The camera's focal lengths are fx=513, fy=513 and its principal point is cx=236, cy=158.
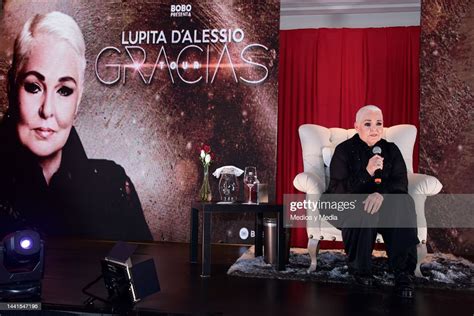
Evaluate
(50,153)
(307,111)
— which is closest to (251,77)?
(307,111)

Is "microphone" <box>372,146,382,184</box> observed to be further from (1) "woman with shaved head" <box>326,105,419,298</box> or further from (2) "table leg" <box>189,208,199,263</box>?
(2) "table leg" <box>189,208,199,263</box>

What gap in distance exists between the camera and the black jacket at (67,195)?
488cm

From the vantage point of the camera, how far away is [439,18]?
14.5 ft

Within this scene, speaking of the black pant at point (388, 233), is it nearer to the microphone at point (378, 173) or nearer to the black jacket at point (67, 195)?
the microphone at point (378, 173)

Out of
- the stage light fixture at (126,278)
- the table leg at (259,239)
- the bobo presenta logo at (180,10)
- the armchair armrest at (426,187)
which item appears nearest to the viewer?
the stage light fixture at (126,278)

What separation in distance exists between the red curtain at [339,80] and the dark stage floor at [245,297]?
2037 mm

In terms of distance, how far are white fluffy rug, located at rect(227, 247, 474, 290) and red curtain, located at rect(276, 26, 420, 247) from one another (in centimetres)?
123

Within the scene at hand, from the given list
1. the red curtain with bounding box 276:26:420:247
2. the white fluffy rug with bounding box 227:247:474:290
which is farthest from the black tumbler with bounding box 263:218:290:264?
the red curtain with bounding box 276:26:420:247

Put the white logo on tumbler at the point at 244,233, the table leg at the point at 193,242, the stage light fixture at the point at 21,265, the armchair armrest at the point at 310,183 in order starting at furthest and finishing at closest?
the white logo on tumbler at the point at 244,233
the table leg at the point at 193,242
the armchair armrest at the point at 310,183
the stage light fixture at the point at 21,265

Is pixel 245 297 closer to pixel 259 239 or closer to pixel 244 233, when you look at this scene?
pixel 259 239

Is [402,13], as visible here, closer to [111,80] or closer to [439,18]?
[439,18]

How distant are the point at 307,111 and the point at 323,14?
1.02 meters

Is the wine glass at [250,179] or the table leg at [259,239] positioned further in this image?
the table leg at [259,239]

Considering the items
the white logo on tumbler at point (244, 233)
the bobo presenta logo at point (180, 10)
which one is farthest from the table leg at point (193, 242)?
the bobo presenta logo at point (180, 10)
